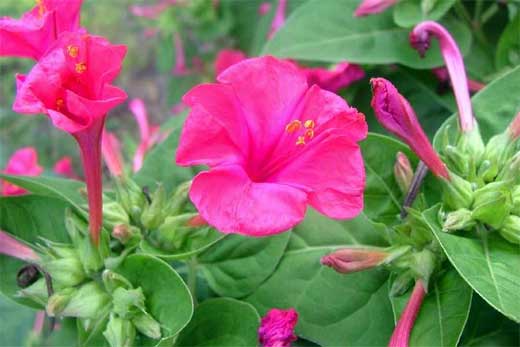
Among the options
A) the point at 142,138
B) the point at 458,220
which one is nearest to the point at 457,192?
the point at 458,220

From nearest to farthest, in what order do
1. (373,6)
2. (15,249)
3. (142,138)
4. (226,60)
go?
1. (15,249)
2. (373,6)
3. (142,138)
4. (226,60)

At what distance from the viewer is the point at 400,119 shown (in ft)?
3.48

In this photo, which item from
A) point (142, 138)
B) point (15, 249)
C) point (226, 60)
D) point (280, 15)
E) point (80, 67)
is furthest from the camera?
point (226, 60)

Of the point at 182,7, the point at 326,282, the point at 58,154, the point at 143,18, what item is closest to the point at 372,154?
the point at 326,282

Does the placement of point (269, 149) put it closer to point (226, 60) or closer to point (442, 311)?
point (442, 311)

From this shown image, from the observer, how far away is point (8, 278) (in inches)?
48.1

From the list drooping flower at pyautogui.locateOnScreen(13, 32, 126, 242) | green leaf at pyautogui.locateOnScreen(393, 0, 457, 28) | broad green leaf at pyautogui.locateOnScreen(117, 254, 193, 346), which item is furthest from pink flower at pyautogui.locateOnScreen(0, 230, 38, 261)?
green leaf at pyautogui.locateOnScreen(393, 0, 457, 28)

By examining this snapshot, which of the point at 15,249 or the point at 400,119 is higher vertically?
the point at 400,119

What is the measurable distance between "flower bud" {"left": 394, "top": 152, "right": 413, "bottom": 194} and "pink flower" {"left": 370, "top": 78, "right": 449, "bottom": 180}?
0.08 meters

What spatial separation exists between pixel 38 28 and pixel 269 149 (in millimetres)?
398

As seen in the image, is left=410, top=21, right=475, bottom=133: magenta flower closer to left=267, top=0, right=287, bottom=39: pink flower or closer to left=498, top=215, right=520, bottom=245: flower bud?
left=498, top=215, right=520, bottom=245: flower bud

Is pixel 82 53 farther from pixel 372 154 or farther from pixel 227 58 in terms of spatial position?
pixel 227 58

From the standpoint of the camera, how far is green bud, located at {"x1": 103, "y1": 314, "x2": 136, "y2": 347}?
1.07 metres

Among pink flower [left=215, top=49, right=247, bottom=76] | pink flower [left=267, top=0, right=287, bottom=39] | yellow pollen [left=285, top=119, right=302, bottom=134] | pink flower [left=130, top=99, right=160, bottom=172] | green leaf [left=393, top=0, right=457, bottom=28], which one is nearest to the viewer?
yellow pollen [left=285, top=119, right=302, bottom=134]
